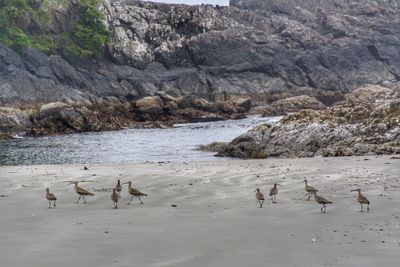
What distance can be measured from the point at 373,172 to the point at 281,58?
93154mm

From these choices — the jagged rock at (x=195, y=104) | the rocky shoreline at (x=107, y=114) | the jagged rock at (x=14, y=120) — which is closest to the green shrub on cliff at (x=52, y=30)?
the rocky shoreline at (x=107, y=114)

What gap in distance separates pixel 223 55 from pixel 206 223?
9763 centimetres

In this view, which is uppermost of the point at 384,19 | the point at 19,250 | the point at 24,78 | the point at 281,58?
the point at 384,19

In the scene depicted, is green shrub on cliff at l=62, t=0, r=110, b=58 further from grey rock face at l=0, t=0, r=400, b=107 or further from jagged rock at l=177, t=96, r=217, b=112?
jagged rock at l=177, t=96, r=217, b=112

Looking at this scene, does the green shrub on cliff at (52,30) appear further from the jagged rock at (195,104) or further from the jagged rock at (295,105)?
the jagged rock at (295,105)

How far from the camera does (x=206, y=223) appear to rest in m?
9.76

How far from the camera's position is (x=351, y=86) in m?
106

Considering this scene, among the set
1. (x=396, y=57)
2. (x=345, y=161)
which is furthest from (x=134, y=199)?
(x=396, y=57)

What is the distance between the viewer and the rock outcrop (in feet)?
77.4

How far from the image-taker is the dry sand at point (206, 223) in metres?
7.38

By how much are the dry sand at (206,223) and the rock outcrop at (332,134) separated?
6.63 meters

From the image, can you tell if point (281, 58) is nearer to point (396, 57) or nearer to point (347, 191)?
point (396, 57)

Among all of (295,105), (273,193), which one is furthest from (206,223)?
(295,105)

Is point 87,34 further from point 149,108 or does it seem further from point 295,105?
point 295,105
